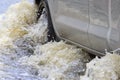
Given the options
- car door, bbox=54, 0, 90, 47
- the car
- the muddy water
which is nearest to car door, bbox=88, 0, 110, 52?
the car

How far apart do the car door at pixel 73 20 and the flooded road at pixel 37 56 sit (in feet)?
1.18

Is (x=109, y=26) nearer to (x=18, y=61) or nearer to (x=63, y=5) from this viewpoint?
(x=63, y=5)

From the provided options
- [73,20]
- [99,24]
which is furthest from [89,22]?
[73,20]

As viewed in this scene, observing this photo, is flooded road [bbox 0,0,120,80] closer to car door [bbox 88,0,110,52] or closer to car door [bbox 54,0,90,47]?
car door [bbox 88,0,110,52]

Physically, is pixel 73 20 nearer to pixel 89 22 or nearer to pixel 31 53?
pixel 89 22

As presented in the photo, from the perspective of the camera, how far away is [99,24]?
534cm

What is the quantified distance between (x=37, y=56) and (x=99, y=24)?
6.41 feet

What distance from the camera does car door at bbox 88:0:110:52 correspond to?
16.8 ft

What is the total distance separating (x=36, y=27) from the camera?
27.4ft

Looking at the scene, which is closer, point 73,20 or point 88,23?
point 88,23

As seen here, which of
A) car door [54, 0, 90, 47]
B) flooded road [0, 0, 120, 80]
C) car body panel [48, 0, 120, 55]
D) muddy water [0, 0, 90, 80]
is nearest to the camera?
car body panel [48, 0, 120, 55]

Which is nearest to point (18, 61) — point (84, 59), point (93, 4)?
point (84, 59)

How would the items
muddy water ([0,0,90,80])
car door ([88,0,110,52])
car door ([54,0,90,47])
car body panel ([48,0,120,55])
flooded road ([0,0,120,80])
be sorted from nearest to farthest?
car body panel ([48,0,120,55])
car door ([88,0,110,52])
flooded road ([0,0,120,80])
car door ([54,0,90,47])
muddy water ([0,0,90,80])

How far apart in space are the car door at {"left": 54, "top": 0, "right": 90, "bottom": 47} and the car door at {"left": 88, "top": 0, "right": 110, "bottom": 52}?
0.47 feet
